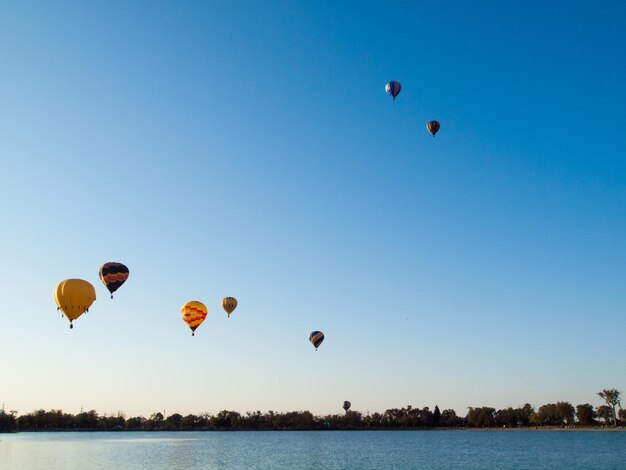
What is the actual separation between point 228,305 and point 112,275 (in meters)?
15.5

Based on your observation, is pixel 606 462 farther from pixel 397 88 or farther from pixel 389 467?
pixel 397 88

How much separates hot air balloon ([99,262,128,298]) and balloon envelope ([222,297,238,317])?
1433 cm

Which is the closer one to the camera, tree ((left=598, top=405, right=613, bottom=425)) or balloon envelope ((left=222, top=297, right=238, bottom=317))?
balloon envelope ((left=222, top=297, right=238, bottom=317))

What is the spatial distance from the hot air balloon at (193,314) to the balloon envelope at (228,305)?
5.02 metres

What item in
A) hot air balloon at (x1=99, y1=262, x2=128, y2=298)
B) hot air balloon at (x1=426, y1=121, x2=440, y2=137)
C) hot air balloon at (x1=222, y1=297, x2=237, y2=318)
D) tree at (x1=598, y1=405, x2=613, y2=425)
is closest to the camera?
hot air balloon at (x1=99, y1=262, x2=128, y2=298)

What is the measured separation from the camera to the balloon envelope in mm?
54844

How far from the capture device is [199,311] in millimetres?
49594

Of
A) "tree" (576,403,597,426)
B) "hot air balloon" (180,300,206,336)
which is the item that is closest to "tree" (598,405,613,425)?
"tree" (576,403,597,426)

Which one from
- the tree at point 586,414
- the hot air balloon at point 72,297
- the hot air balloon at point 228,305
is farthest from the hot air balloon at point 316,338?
the tree at point 586,414

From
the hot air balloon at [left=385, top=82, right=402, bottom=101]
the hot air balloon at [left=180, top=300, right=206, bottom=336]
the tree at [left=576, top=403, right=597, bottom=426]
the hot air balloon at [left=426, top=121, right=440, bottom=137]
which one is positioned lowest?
the tree at [left=576, top=403, right=597, bottom=426]

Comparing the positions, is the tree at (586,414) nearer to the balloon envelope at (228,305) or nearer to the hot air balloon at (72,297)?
the balloon envelope at (228,305)

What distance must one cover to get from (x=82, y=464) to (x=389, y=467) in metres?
33.8

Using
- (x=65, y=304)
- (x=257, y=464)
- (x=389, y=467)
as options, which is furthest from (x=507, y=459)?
(x=65, y=304)

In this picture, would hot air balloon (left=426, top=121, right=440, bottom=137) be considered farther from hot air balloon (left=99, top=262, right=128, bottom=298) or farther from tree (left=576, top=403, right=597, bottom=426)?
tree (left=576, top=403, right=597, bottom=426)
